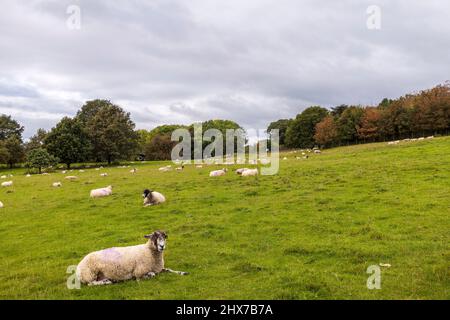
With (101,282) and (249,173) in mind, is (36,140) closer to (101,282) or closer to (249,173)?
(249,173)

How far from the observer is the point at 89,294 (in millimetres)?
10570

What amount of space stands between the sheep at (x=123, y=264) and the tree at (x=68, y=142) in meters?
68.3

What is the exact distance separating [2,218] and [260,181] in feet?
57.5

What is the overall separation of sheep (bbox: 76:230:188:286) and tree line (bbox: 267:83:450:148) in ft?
259

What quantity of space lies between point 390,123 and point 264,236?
80057 millimetres

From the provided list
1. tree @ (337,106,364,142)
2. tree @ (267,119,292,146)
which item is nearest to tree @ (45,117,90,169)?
tree @ (337,106,364,142)

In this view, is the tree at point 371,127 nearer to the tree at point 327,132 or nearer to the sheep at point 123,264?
the tree at point 327,132

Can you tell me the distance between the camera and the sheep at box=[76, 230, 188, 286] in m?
11.5

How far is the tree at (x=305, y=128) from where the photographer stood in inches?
4615

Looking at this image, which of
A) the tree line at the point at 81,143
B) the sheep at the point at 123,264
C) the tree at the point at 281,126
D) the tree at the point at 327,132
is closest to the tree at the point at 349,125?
the tree at the point at 327,132

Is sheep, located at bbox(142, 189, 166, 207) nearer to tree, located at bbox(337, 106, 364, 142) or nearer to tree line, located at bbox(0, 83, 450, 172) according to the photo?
tree line, located at bbox(0, 83, 450, 172)

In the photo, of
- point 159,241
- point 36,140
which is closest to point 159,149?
point 36,140

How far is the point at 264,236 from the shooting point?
1571 centimetres
